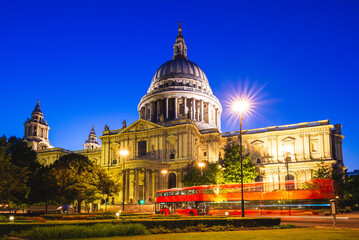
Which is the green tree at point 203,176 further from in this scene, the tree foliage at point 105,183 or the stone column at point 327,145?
the stone column at point 327,145

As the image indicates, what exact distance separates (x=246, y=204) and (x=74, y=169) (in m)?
31.2

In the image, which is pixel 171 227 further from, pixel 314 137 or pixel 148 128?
pixel 314 137

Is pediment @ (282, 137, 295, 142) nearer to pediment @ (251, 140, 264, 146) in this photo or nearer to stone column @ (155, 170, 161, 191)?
pediment @ (251, 140, 264, 146)

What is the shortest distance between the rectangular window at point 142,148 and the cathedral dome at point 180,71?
31.5m

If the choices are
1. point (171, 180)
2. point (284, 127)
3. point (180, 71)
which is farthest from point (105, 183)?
point (180, 71)

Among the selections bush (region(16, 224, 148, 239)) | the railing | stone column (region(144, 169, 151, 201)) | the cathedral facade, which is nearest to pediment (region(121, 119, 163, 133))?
the cathedral facade

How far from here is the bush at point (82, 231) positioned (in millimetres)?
19641

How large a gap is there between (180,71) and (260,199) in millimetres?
71248

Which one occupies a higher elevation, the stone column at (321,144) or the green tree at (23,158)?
the stone column at (321,144)

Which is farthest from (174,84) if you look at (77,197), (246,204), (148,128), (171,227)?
(171,227)

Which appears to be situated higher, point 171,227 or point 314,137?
point 314,137

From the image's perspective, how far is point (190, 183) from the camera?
214ft

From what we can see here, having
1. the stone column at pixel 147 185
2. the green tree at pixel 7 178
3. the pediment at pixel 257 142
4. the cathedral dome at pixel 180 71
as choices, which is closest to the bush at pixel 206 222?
the green tree at pixel 7 178

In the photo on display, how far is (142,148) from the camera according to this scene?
79.9 meters
